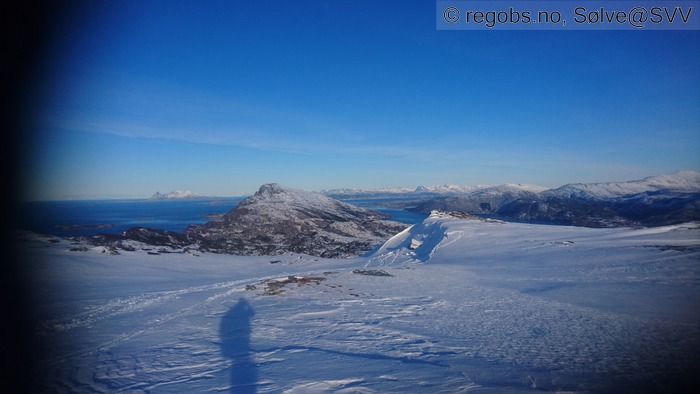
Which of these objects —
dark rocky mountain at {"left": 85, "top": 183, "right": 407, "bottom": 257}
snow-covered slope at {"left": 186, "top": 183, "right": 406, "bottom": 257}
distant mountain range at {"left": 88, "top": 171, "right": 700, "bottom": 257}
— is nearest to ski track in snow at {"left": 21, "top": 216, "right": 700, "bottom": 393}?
distant mountain range at {"left": 88, "top": 171, "right": 700, "bottom": 257}

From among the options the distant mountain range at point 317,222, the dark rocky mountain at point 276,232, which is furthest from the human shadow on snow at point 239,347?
the dark rocky mountain at point 276,232

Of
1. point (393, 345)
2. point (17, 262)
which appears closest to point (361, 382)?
point (393, 345)

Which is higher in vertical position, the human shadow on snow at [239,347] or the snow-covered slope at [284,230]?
the human shadow on snow at [239,347]

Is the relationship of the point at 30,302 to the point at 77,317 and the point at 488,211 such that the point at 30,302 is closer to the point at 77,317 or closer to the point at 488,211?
the point at 77,317

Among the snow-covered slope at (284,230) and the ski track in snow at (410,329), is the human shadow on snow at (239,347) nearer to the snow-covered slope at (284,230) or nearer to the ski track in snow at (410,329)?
the ski track in snow at (410,329)

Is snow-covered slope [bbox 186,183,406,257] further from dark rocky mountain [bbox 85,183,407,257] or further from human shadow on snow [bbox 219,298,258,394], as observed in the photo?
human shadow on snow [bbox 219,298,258,394]

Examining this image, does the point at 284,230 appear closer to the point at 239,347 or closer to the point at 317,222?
the point at 317,222
